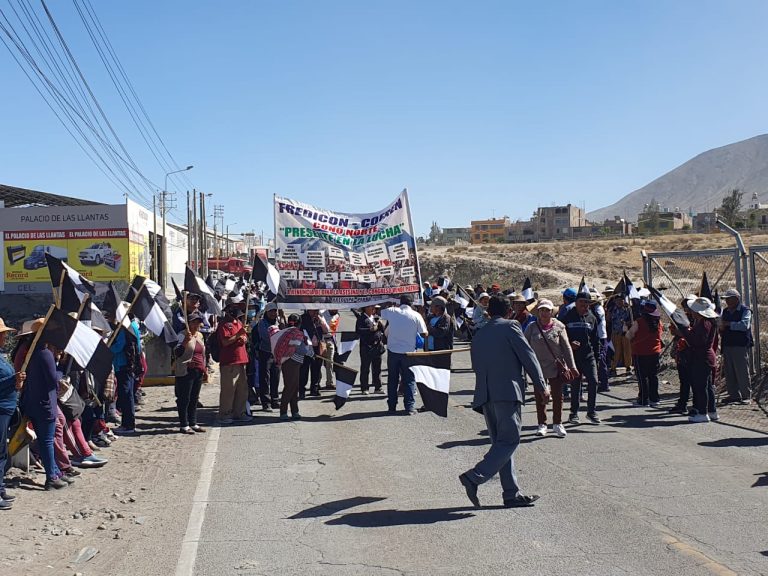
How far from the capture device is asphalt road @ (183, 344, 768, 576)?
19.7ft

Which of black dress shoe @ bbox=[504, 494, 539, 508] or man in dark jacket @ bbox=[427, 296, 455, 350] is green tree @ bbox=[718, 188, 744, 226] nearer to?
man in dark jacket @ bbox=[427, 296, 455, 350]

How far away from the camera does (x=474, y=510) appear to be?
291 inches

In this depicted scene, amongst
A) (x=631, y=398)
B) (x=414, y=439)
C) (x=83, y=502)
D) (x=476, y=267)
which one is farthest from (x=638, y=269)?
(x=83, y=502)

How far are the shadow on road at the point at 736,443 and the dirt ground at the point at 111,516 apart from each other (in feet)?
20.4

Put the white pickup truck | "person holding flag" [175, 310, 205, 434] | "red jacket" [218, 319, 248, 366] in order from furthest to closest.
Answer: the white pickup truck, "red jacket" [218, 319, 248, 366], "person holding flag" [175, 310, 205, 434]

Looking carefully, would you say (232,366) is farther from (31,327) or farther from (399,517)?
(399,517)

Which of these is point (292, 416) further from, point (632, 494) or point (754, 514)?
point (754, 514)

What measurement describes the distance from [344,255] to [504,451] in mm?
6368

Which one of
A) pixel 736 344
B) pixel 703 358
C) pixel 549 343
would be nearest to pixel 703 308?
pixel 703 358

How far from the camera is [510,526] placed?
682 centimetres

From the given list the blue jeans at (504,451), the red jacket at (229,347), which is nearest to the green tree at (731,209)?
the red jacket at (229,347)

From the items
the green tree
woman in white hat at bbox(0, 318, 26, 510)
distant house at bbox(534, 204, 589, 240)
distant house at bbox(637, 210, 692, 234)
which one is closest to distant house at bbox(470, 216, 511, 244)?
distant house at bbox(534, 204, 589, 240)

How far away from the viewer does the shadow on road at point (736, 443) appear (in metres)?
9.91

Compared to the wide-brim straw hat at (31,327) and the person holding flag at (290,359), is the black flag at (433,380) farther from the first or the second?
the wide-brim straw hat at (31,327)
